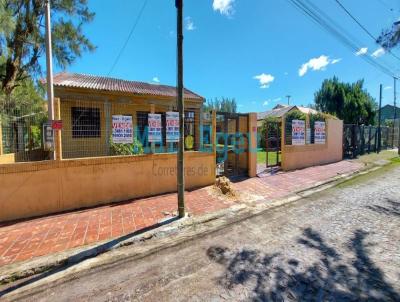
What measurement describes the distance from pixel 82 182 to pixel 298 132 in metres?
9.11

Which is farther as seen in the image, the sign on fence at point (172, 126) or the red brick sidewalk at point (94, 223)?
the sign on fence at point (172, 126)

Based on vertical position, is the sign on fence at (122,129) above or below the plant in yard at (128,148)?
above

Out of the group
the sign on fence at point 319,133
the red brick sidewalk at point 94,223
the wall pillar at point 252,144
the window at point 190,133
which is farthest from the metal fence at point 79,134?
the sign on fence at point 319,133

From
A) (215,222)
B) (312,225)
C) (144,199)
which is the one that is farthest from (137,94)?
(312,225)

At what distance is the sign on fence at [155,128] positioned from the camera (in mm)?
6195

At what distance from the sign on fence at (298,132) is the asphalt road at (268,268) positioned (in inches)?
230

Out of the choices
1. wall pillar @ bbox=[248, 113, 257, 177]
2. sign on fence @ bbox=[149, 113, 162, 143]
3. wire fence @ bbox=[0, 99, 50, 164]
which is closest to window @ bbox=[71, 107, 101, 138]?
wire fence @ bbox=[0, 99, 50, 164]

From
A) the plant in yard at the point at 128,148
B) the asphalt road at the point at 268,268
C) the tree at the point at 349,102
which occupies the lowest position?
the asphalt road at the point at 268,268

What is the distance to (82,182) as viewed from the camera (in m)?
5.44

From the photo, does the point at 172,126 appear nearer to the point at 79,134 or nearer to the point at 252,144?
the point at 79,134

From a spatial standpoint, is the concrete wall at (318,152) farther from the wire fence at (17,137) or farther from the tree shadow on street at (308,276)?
the wire fence at (17,137)

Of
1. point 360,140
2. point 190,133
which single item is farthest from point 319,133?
point 190,133

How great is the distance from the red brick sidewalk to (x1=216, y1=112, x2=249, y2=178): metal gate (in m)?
1.58

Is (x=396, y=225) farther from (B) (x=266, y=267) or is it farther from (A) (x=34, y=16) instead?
(A) (x=34, y=16)
